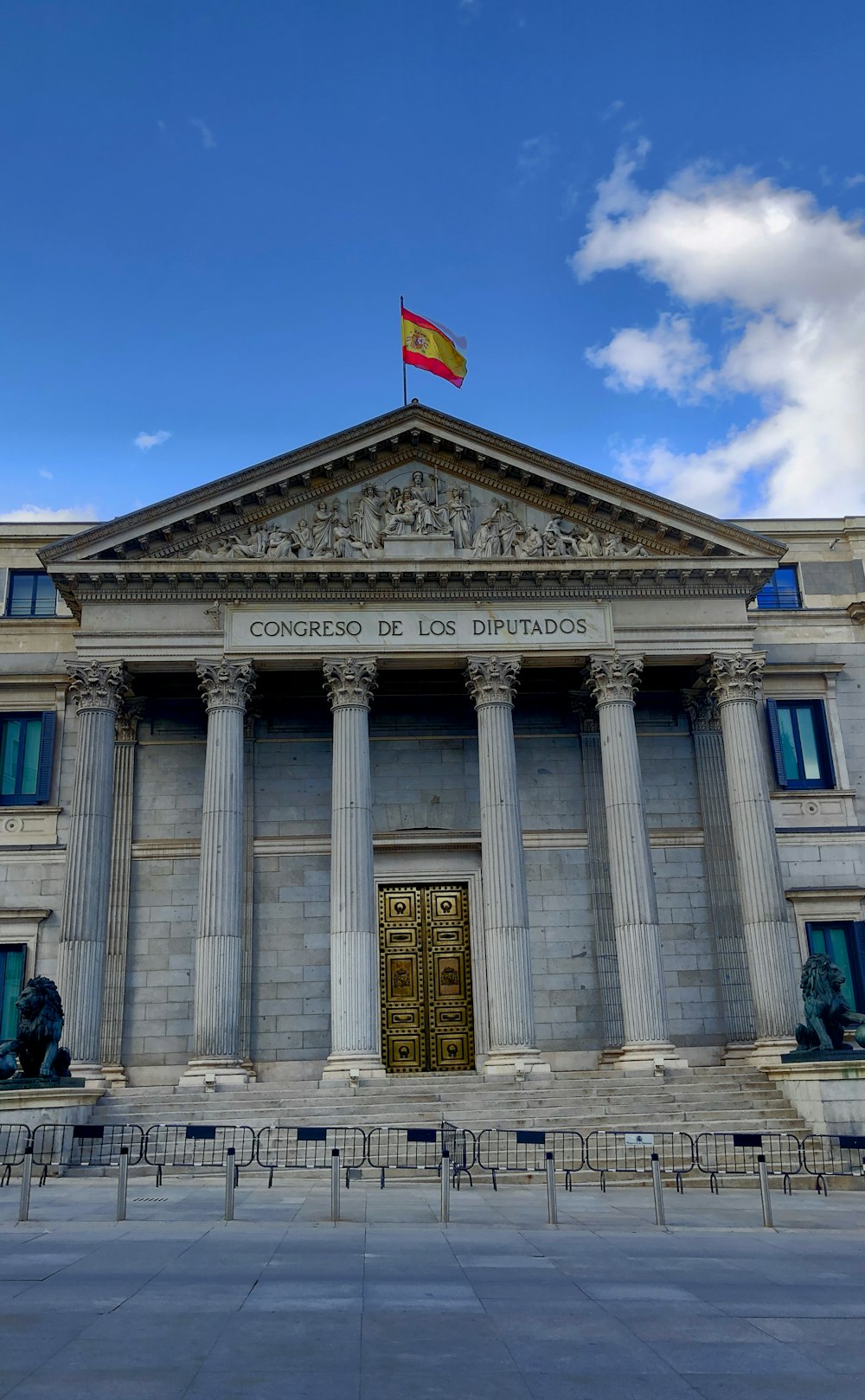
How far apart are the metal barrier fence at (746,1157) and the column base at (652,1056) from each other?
2.98 metres

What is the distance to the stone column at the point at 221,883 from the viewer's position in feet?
88.1

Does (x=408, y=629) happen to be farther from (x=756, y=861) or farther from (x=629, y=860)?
(x=756, y=861)

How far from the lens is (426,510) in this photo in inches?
1226

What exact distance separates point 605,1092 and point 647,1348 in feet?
56.2

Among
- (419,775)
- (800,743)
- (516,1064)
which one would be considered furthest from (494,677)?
(800,743)

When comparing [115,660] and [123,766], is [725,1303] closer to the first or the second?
[115,660]

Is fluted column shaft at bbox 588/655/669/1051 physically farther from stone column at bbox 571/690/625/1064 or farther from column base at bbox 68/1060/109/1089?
column base at bbox 68/1060/109/1089

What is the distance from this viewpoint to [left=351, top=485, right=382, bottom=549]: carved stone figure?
30781 mm

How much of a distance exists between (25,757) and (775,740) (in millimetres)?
20482

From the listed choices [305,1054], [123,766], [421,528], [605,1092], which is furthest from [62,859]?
[605,1092]

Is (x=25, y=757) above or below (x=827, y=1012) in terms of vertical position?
above

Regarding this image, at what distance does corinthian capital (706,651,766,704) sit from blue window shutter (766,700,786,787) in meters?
3.13

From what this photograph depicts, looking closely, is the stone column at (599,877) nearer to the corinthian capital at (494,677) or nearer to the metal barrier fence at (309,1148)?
the corinthian capital at (494,677)

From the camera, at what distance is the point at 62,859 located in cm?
3139
